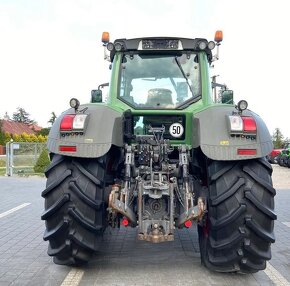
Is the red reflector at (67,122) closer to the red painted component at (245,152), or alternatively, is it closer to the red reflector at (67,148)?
the red reflector at (67,148)

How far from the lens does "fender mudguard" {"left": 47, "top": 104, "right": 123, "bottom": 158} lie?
12.5 ft

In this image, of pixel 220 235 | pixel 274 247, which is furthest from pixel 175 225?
pixel 274 247

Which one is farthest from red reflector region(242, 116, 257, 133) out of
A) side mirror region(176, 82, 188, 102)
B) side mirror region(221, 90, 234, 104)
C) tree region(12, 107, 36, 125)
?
tree region(12, 107, 36, 125)

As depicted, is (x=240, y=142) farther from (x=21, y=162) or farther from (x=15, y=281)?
(x=21, y=162)

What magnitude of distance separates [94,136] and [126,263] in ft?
5.67

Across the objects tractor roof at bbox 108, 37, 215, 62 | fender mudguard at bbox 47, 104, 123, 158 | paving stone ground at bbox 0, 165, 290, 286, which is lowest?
paving stone ground at bbox 0, 165, 290, 286

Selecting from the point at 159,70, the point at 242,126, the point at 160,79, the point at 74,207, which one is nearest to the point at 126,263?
the point at 74,207

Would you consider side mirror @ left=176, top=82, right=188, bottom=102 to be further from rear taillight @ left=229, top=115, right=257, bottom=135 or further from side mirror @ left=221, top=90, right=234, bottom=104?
rear taillight @ left=229, top=115, right=257, bottom=135

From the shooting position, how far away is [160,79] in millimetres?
4836

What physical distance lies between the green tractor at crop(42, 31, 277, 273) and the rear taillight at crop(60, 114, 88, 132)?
0.4 inches

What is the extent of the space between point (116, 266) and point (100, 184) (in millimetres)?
1168

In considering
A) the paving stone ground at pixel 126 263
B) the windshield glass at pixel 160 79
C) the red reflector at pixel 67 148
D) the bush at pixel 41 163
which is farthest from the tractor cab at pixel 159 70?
the bush at pixel 41 163

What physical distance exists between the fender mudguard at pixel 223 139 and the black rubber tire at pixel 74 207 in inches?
44.5

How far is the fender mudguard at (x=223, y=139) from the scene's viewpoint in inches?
145
